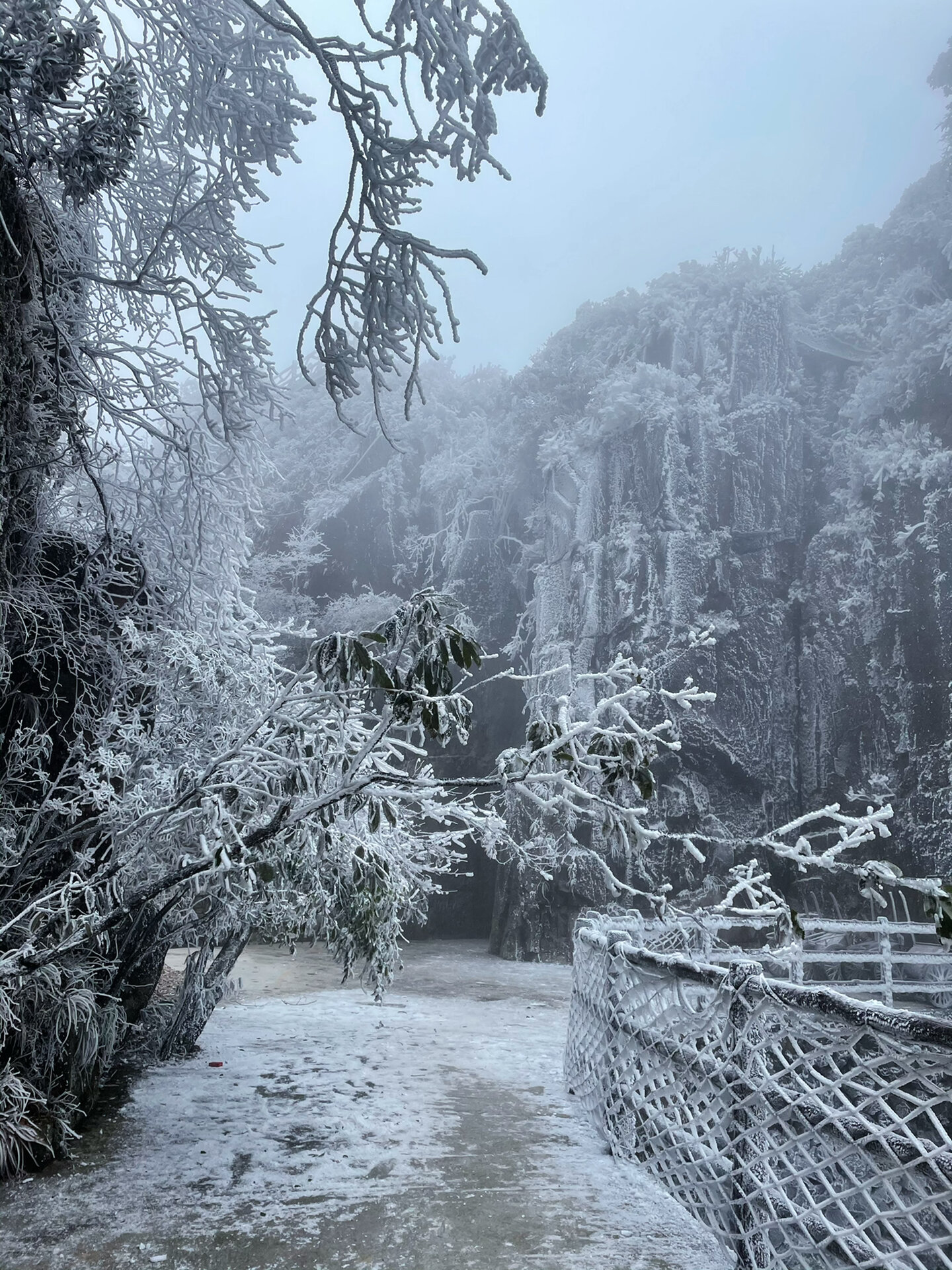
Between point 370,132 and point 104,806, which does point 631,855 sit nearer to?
point 104,806

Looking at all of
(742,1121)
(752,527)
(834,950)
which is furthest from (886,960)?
(752,527)

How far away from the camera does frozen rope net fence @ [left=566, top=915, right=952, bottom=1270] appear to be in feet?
6.16

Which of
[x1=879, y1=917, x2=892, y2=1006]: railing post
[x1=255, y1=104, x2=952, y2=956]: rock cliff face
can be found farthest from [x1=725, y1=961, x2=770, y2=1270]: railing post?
[x1=255, y1=104, x2=952, y2=956]: rock cliff face

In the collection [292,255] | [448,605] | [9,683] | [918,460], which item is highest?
[292,255]

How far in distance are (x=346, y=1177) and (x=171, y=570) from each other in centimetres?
316

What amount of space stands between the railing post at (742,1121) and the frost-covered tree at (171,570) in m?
1.28

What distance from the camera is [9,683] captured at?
3.84 meters

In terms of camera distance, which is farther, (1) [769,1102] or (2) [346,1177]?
(2) [346,1177]

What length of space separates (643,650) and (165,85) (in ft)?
29.6

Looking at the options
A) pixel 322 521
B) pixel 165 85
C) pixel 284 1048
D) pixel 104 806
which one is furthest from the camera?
pixel 322 521

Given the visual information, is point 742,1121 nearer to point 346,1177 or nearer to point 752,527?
point 346,1177

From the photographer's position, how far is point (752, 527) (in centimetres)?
1236

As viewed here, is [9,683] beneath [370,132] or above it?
beneath

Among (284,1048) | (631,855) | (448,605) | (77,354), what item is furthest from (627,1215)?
(77,354)
